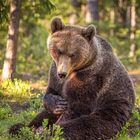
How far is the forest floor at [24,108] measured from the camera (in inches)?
253

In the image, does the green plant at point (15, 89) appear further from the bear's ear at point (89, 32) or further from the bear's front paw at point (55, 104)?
the bear's ear at point (89, 32)

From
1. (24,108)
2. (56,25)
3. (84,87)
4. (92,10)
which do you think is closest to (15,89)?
(24,108)

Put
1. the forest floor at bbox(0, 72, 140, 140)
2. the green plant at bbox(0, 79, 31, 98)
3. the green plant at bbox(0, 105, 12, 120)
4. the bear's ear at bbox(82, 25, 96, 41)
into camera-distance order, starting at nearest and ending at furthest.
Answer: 1. the bear's ear at bbox(82, 25, 96, 41)
2. the forest floor at bbox(0, 72, 140, 140)
3. the green plant at bbox(0, 105, 12, 120)
4. the green plant at bbox(0, 79, 31, 98)

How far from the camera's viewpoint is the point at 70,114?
612 cm

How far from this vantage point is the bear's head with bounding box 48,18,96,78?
6.02 m

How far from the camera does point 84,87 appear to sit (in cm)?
614

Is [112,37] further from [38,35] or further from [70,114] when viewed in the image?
[70,114]

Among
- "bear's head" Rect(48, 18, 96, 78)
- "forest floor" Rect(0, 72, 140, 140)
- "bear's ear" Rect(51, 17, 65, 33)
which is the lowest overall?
"forest floor" Rect(0, 72, 140, 140)

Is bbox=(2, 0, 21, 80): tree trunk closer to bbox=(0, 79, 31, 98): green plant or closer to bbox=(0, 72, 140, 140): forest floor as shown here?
bbox=(0, 72, 140, 140): forest floor

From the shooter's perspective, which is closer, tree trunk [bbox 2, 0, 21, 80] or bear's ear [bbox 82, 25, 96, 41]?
bear's ear [bbox 82, 25, 96, 41]

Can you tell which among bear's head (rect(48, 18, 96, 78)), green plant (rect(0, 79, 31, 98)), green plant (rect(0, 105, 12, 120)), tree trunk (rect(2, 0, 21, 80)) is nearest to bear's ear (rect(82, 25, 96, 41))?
bear's head (rect(48, 18, 96, 78))

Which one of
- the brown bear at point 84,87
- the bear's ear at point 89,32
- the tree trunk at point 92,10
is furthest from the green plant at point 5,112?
the tree trunk at point 92,10

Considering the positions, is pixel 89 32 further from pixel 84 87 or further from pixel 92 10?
pixel 92 10

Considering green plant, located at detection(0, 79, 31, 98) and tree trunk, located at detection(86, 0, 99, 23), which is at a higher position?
tree trunk, located at detection(86, 0, 99, 23)
